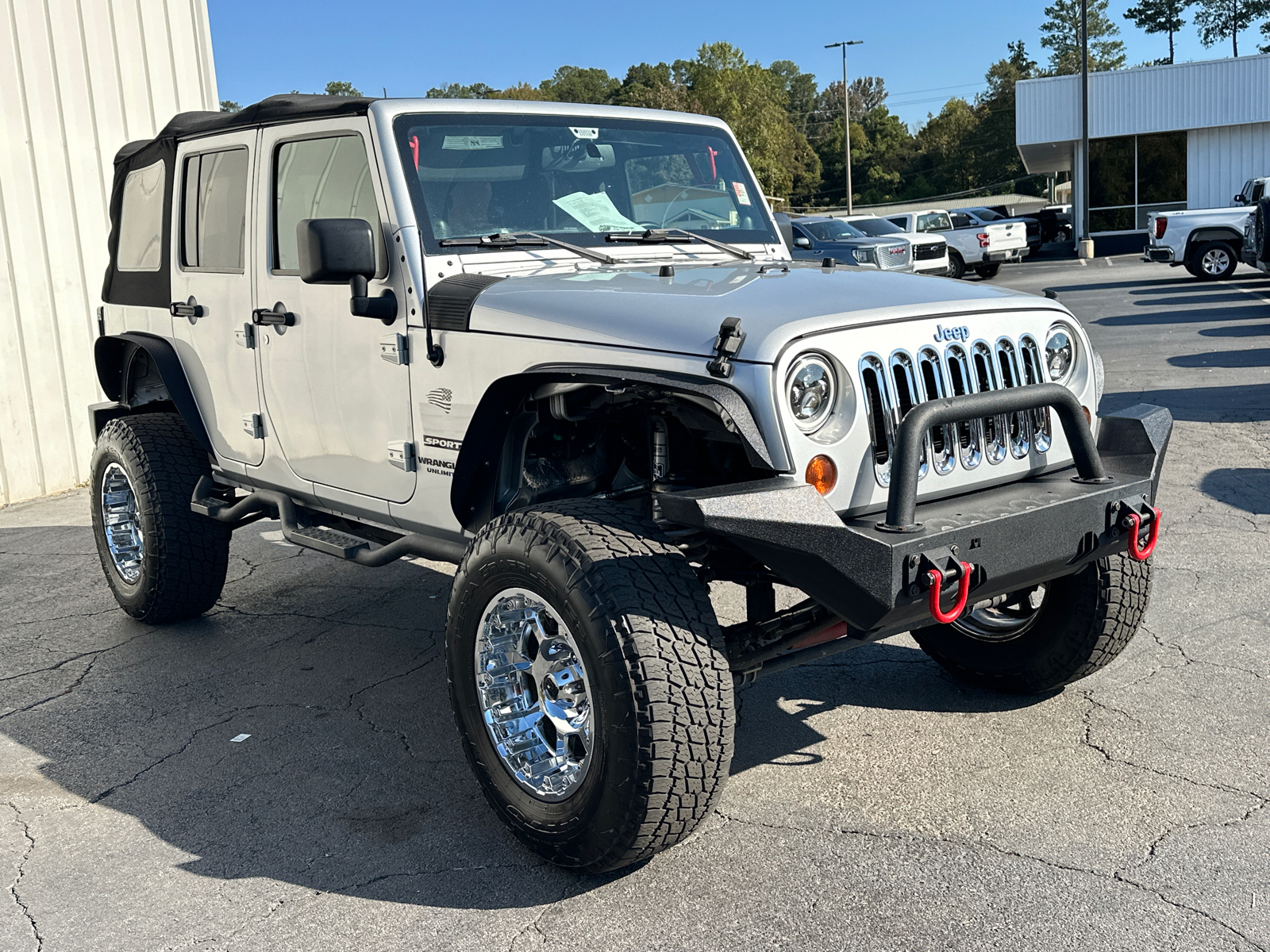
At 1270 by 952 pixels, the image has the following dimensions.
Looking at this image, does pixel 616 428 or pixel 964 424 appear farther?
pixel 616 428

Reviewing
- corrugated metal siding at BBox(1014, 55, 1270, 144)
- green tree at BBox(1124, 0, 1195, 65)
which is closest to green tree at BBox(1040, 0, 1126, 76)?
green tree at BBox(1124, 0, 1195, 65)

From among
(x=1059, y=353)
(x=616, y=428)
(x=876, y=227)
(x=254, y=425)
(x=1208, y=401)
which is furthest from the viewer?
(x=876, y=227)

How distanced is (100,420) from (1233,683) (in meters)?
5.26

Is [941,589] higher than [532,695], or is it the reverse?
[941,589]

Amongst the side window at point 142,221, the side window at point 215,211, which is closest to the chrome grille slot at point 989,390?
the side window at point 215,211

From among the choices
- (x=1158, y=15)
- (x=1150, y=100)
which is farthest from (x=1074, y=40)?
(x=1150, y=100)

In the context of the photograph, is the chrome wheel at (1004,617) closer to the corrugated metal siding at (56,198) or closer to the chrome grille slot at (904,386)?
the chrome grille slot at (904,386)

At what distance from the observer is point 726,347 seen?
3012mm

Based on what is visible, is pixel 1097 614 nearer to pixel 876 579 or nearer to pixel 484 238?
pixel 876 579

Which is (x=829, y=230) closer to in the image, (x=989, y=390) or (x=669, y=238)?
(x=669, y=238)

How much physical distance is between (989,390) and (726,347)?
33.9 inches

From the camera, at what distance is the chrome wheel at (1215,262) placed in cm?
2155

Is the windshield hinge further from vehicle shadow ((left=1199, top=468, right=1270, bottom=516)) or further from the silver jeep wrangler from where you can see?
vehicle shadow ((left=1199, top=468, right=1270, bottom=516))

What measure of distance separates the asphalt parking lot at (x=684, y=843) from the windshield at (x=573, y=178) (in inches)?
71.6
